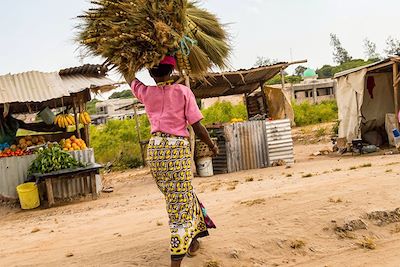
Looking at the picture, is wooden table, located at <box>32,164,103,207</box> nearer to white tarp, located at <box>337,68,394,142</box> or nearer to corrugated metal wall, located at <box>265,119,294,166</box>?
corrugated metal wall, located at <box>265,119,294,166</box>

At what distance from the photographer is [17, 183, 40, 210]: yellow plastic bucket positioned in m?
8.09

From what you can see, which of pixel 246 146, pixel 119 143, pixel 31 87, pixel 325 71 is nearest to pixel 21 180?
pixel 31 87

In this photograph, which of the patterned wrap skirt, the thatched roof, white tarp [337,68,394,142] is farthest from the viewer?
white tarp [337,68,394,142]

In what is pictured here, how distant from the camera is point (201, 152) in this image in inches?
410

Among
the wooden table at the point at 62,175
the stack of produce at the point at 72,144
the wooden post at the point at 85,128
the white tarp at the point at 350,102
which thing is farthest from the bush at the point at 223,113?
the wooden table at the point at 62,175

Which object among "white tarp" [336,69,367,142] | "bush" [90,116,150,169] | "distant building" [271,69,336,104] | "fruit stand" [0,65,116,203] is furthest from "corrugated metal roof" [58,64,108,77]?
"distant building" [271,69,336,104]

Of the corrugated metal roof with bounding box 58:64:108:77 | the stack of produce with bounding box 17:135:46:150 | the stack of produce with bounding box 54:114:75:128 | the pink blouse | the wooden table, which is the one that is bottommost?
the wooden table

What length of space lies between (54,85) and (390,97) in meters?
9.90

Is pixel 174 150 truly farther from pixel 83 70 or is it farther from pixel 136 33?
pixel 83 70

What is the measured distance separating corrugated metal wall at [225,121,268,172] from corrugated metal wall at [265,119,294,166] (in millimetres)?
132

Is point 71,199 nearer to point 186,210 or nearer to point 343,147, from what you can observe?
point 186,210

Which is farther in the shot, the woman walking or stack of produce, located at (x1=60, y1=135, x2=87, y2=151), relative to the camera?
stack of produce, located at (x1=60, y1=135, x2=87, y2=151)

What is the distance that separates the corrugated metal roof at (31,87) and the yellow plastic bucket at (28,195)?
65.8 inches

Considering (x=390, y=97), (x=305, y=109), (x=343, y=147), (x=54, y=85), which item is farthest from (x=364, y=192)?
(x=305, y=109)
